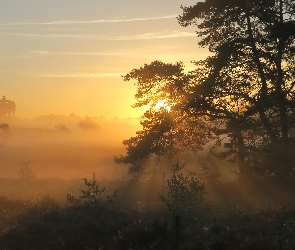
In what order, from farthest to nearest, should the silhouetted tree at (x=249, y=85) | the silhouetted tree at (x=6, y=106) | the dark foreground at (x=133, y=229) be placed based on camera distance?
1. the silhouetted tree at (x=6, y=106)
2. the silhouetted tree at (x=249, y=85)
3. the dark foreground at (x=133, y=229)

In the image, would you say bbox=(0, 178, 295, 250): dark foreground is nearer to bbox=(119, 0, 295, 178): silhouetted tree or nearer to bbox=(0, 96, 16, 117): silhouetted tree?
bbox=(119, 0, 295, 178): silhouetted tree

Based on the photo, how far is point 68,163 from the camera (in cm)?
6197

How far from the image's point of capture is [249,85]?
22.9 meters

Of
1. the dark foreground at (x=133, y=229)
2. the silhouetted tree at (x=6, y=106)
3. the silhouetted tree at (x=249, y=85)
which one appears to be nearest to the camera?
the dark foreground at (x=133, y=229)

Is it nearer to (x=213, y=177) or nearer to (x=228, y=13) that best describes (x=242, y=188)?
(x=213, y=177)

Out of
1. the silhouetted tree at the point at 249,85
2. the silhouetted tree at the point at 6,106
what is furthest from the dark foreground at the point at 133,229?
the silhouetted tree at the point at 6,106

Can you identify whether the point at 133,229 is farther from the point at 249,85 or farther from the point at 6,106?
the point at 6,106

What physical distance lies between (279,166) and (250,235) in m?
11.0

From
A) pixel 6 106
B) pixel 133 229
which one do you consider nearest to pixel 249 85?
pixel 133 229

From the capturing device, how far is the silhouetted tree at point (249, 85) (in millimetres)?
22000

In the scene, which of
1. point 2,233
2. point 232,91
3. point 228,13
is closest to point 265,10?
point 228,13

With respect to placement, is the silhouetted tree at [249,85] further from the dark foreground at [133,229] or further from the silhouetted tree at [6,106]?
the silhouetted tree at [6,106]

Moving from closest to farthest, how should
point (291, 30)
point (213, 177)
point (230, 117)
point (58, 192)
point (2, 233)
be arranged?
1. point (2, 233)
2. point (291, 30)
3. point (230, 117)
4. point (213, 177)
5. point (58, 192)

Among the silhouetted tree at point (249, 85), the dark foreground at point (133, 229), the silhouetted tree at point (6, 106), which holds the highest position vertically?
the silhouetted tree at point (6, 106)
